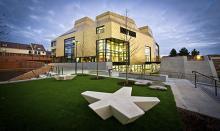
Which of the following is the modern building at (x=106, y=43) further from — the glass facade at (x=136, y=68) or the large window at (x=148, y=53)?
the glass facade at (x=136, y=68)

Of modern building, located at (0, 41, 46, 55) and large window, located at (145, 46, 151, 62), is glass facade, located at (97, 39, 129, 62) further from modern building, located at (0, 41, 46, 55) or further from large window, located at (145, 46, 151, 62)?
modern building, located at (0, 41, 46, 55)

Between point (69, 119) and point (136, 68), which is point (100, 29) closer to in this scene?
point (136, 68)

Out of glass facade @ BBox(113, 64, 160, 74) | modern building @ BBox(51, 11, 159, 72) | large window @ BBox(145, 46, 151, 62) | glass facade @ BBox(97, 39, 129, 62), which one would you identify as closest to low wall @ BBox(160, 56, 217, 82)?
glass facade @ BBox(113, 64, 160, 74)

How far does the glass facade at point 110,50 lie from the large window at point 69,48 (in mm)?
12086

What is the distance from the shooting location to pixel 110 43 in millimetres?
32281

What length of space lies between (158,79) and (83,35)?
2879 centimetres

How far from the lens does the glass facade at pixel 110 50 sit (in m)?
31.0

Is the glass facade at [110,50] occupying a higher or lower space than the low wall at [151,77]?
higher

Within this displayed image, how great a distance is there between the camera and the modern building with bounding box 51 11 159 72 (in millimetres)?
30484

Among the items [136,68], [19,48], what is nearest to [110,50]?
[136,68]

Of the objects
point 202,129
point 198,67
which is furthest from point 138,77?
point 198,67

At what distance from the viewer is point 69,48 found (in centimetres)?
4006

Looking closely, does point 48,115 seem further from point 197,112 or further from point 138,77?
point 138,77

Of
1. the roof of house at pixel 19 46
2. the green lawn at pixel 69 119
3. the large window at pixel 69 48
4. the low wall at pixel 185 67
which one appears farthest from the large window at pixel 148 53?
the roof of house at pixel 19 46
